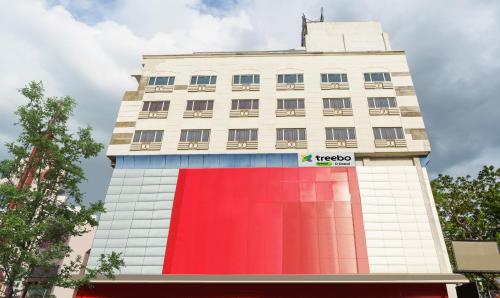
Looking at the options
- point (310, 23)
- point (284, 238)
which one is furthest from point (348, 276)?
point (310, 23)

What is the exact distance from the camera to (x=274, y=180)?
26172 mm

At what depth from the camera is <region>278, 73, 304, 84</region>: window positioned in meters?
32.6

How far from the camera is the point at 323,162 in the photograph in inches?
1069

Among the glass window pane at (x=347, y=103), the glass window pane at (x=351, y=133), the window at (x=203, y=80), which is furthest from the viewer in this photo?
the window at (x=203, y=80)

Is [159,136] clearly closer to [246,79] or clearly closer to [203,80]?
[203,80]

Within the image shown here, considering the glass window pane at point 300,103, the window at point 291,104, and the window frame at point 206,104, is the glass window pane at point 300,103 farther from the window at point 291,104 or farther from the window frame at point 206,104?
the window frame at point 206,104

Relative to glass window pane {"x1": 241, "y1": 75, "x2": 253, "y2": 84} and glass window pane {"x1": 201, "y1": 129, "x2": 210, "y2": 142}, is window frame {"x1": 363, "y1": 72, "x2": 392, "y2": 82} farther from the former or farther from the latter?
glass window pane {"x1": 201, "y1": 129, "x2": 210, "y2": 142}

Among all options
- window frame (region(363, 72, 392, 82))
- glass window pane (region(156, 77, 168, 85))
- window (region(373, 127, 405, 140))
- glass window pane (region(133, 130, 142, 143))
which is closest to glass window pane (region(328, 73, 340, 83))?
window frame (region(363, 72, 392, 82))

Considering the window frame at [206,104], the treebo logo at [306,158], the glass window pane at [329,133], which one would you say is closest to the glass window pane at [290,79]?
the glass window pane at [329,133]

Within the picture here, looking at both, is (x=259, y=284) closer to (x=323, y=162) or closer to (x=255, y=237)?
(x=255, y=237)

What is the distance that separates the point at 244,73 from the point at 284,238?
58.0ft

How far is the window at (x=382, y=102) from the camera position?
1192 inches

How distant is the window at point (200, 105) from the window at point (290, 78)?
739 cm

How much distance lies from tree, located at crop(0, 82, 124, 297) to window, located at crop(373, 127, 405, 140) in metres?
22.4
